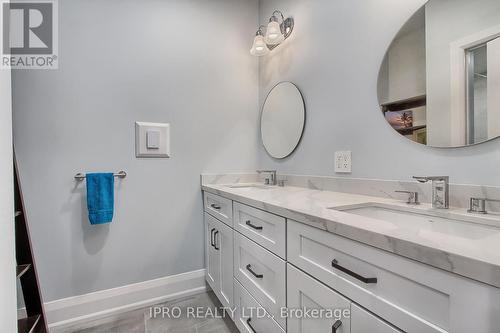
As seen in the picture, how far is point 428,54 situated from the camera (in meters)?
1.02

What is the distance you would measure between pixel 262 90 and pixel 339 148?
38.3 inches

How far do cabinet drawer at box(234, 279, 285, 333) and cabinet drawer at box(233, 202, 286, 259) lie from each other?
30 cm

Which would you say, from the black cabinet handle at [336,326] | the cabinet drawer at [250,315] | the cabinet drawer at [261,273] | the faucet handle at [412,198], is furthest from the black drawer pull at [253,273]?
the faucet handle at [412,198]

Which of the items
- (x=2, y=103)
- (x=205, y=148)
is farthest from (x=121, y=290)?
(x=2, y=103)

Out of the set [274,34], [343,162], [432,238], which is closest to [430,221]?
[432,238]

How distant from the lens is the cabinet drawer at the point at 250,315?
105 cm

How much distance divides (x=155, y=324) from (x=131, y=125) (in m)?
1.31

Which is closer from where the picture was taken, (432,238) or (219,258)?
(432,238)

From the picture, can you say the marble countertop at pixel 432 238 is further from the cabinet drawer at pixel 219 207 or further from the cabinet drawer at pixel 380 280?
the cabinet drawer at pixel 219 207

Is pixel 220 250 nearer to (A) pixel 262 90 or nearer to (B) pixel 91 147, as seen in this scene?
(B) pixel 91 147

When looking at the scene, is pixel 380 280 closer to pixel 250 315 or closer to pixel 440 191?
pixel 440 191

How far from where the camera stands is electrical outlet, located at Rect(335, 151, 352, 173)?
136 cm

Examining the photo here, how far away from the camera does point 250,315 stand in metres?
→ 1.20

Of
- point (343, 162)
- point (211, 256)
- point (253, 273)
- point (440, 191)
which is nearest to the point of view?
point (440, 191)
